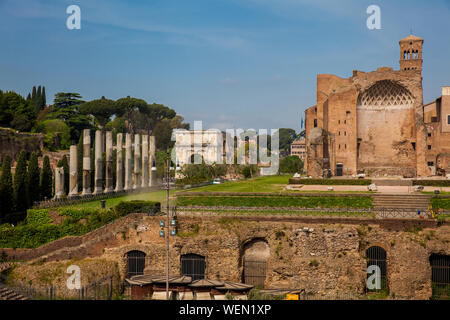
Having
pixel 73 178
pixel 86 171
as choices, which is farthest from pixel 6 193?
pixel 86 171

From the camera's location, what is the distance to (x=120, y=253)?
33562 millimetres

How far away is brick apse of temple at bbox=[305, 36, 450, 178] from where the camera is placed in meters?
61.2

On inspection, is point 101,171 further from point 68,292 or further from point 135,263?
point 68,292

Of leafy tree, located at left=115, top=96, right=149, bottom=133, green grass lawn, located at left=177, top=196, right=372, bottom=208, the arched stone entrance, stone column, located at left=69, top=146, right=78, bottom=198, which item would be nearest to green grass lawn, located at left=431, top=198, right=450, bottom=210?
green grass lawn, located at left=177, top=196, right=372, bottom=208

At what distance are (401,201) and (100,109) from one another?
84278 millimetres

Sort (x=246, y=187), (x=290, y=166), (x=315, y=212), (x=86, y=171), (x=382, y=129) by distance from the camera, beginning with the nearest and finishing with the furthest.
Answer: (x=315, y=212) < (x=86, y=171) < (x=246, y=187) < (x=382, y=129) < (x=290, y=166)

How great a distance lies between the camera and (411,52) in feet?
221

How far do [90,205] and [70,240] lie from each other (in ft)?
29.8

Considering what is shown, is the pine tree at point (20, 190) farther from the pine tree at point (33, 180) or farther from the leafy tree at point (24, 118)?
the leafy tree at point (24, 118)

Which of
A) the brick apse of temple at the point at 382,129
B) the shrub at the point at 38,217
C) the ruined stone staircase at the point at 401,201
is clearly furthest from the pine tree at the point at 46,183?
the ruined stone staircase at the point at 401,201

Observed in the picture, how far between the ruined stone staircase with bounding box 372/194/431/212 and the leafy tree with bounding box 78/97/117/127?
82222 millimetres

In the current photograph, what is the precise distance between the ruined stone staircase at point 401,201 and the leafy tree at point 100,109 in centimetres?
8222

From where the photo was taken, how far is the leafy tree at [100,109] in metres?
112
